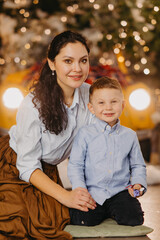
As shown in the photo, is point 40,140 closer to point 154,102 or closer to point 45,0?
point 154,102

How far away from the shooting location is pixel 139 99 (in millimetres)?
3217

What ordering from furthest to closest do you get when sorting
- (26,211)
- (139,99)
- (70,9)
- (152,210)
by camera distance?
(70,9) < (139,99) < (152,210) < (26,211)

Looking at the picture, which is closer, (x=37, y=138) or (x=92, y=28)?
(x=37, y=138)

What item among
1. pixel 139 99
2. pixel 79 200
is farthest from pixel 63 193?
pixel 139 99

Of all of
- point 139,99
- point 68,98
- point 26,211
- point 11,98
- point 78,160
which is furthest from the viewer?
point 139,99

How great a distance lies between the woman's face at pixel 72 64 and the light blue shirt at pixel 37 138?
0.36 feet

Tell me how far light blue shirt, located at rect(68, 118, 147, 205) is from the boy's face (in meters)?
0.04

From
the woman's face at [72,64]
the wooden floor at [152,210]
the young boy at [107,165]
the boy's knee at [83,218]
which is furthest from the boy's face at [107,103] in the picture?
the wooden floor at [152,210]

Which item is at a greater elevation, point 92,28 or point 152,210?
point 92,28

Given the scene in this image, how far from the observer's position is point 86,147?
166 cm

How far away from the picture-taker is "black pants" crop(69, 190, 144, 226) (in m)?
1.57

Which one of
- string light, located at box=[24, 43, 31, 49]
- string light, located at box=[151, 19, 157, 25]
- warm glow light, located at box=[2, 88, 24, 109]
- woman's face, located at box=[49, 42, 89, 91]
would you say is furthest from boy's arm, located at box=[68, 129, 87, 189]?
string light, located at box=[24, 43, 31, 49]

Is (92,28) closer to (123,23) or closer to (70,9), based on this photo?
(70,9)

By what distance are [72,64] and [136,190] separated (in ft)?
1.93
